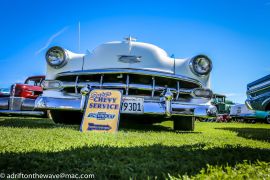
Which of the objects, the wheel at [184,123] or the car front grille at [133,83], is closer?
the car front grille at [133,83]

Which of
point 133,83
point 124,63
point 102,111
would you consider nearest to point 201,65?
point 133,83

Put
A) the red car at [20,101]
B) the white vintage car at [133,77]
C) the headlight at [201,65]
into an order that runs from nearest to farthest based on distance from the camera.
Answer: the white vintage car at [133,77]
the headlight at [201,65]
the red car at [20,101]

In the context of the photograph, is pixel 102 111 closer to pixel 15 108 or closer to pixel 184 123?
pixel 184 123

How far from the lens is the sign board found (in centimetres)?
384

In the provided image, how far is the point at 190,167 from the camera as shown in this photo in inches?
74.9

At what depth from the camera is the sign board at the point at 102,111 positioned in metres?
3.84

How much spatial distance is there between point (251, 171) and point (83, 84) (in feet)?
9.94

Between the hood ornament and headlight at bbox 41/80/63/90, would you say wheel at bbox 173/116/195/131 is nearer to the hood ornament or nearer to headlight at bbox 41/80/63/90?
the hood ornament

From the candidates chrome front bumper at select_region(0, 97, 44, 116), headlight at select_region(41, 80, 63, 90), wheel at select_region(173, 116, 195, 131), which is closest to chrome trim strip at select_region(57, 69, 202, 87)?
headlight at select_region(41, 80, 63, 90)

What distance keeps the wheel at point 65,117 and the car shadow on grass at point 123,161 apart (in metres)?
2.65

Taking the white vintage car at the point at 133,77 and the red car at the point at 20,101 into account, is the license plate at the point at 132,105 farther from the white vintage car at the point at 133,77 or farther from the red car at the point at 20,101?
the red car at the point at 20,101

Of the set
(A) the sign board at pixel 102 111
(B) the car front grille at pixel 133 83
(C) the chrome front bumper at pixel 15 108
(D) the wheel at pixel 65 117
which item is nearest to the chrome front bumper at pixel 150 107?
(A) the sign board at pixel 102 111

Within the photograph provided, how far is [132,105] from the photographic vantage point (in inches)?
161

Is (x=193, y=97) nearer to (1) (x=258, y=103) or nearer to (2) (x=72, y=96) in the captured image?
(1) (x=258, y=103)
